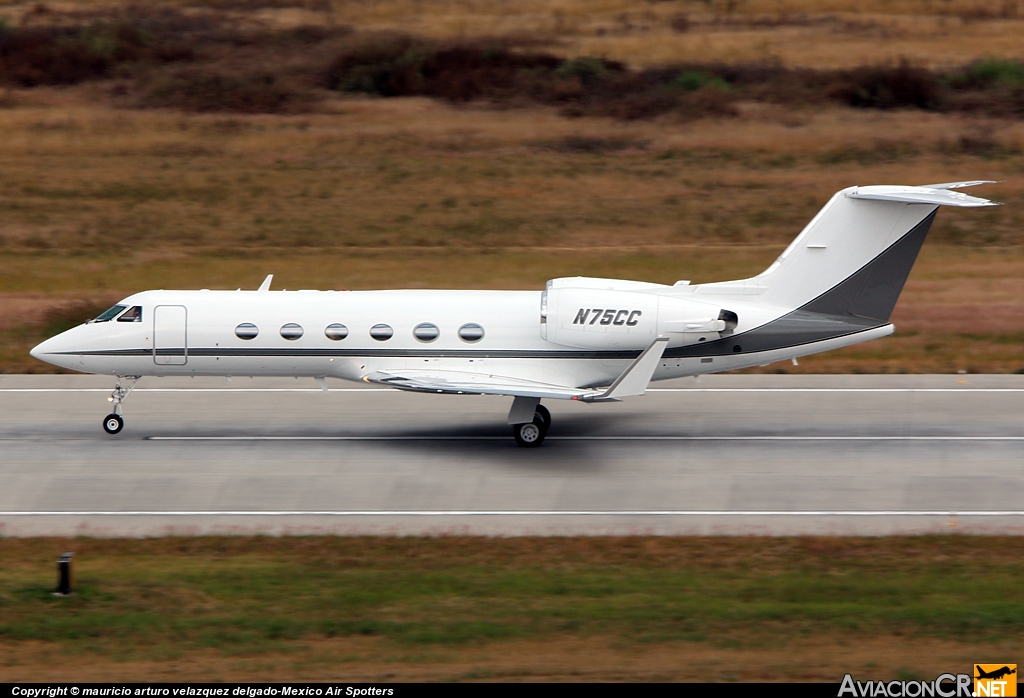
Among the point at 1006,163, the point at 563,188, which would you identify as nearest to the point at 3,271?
the point at 563,188

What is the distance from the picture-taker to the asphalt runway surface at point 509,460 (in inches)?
836

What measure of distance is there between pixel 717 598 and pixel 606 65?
49043mm

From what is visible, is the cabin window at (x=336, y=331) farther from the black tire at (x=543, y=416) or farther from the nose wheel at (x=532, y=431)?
the black tire at (x=543, y=416)

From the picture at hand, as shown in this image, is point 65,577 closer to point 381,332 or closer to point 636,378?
point 381,332

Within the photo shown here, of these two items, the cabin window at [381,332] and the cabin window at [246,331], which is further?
the cabin window at [246,331]

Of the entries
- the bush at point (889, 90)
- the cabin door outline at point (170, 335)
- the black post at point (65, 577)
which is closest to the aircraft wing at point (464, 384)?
the cabin door outline at point (170, 335)

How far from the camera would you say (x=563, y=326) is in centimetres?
2458

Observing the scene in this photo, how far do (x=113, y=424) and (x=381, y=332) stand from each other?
599 centimetres

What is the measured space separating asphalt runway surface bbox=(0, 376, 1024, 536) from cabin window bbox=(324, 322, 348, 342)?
7.36ft

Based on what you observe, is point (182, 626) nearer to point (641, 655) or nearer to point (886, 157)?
point (641, 655)

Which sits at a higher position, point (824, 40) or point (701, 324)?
point (824, 40)

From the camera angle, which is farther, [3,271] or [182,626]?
[3,271]

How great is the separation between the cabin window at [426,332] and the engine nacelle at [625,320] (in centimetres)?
212

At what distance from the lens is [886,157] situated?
53906mm
